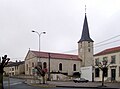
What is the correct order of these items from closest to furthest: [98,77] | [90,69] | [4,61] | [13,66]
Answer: [4,61] → [98,77] → [90,69] → [13,66]

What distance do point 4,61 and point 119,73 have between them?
47008 millimetres

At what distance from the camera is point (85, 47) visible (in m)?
117

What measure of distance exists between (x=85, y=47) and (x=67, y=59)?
31.0ft

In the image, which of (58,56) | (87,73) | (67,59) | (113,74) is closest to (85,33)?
(67,59)

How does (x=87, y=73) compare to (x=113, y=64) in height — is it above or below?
below

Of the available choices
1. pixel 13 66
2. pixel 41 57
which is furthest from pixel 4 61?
pixel 13 66

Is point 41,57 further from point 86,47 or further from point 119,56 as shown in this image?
point 119,56

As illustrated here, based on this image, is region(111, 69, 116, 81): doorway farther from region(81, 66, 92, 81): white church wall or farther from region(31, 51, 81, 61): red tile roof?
region(31, 51, 81, 61): red tile roof

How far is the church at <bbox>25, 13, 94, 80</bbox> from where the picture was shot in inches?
4513

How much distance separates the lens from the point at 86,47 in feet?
384

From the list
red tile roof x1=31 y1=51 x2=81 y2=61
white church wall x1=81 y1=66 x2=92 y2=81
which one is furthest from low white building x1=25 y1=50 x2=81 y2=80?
white church wall x1=81 y1=66 x2=92 y2=81

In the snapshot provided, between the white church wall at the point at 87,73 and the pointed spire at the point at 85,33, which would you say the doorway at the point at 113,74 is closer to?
the white church wall at the point at 87,73

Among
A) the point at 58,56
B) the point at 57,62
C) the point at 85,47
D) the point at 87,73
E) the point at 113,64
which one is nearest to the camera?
the point at 113,64

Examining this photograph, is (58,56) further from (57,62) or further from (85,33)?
(85,33)
